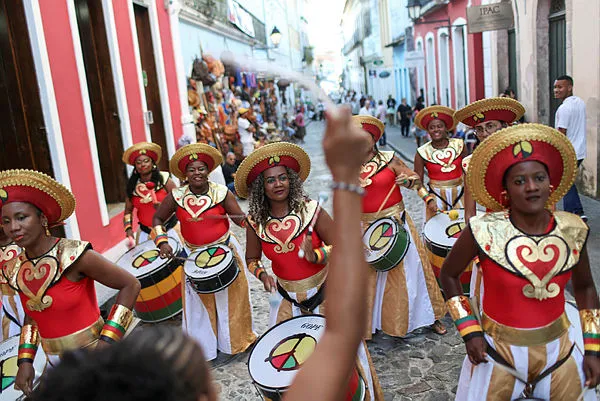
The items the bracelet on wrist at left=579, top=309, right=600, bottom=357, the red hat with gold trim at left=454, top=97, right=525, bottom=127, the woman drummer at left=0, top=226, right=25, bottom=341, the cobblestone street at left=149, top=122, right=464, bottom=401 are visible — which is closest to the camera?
the bracelet on wrist at left=579, top=309, right=600, bottom=357

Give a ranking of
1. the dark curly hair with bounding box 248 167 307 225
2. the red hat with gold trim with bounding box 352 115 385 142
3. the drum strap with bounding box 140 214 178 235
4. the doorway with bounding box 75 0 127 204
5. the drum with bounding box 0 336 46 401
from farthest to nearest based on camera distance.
→ the doorway with bounding box 75 0 127 204
the drum strap with bounding box 140 214 178 235
the red hat with gold trim with bounding box 352 115 385 142
the dark curly hair with bounding box 248 167 307 225
the drum with bounding box 0 336 46 401

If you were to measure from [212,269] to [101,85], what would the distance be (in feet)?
17.6

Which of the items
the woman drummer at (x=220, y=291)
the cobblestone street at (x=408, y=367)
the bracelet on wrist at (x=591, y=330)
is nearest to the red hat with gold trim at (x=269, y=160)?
the cobblestone street at (x=408, y=367)

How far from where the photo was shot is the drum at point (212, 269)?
4738 millimetres

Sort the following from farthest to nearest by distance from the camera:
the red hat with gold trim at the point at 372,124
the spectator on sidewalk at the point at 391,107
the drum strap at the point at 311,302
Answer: the spectator on sidewalk at the point at 391,107
the red hat with gold trim at the point at 372,124
the drum strap at the point at 311,302

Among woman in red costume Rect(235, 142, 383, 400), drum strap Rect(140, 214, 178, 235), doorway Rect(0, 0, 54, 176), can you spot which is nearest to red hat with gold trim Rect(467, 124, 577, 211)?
woman in red costume Rect(235, 142, 383, 400)

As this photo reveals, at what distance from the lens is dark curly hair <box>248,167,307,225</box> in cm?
407

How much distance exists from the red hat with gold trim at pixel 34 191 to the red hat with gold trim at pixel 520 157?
87.1 inches

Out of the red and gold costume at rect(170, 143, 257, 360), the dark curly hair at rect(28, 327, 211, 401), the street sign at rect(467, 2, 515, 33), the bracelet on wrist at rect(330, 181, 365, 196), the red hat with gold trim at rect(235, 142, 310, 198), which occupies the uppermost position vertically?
the street sign at rect(467, 2, 515, 33)

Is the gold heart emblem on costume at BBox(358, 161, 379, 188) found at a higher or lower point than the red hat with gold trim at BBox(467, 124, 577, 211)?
lower

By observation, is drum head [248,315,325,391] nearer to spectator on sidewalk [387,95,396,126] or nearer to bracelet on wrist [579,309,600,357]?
bracelet on wrist [579,309,600,357]

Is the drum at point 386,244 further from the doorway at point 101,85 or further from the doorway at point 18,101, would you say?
the doorway at point 101,85

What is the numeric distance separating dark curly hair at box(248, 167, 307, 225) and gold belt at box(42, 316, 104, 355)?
1.33 meters

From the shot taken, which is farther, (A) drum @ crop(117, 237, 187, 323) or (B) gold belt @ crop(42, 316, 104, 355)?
(A) drum @ crop(117, 237, 187, 323)
